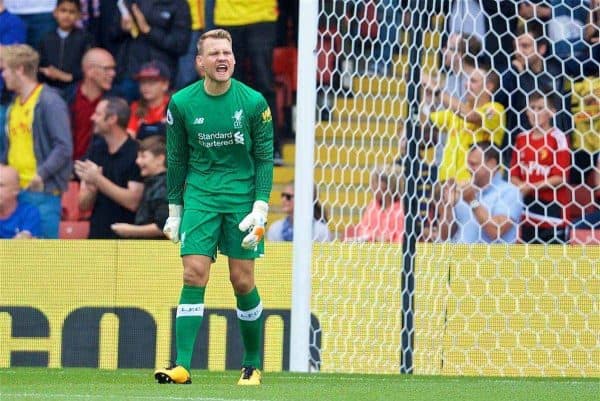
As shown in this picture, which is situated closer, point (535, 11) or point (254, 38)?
point (535, 11)

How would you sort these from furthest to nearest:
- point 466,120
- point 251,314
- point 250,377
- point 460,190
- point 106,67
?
point 106,67, point 466,120, point 460,190, point 251,314, point 250,377

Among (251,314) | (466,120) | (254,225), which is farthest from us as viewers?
(466,120)

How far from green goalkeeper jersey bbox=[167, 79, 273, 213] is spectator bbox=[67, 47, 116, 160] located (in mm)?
4624

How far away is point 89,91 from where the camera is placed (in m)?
11.9

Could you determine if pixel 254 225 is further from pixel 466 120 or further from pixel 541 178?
pixel 541 178

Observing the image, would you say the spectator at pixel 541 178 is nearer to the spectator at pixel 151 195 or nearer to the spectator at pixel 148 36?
the spectator at pixel 151 195

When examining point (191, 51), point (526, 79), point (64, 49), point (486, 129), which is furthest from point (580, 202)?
point (64, 49)

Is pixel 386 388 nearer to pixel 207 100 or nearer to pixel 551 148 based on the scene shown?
pixel 207 100

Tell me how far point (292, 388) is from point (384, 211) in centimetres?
328

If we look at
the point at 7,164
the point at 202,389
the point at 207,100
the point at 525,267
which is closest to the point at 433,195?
the point at 525,267

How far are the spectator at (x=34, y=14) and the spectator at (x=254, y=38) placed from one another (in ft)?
5.47

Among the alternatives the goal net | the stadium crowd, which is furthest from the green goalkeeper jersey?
the stadium crowd

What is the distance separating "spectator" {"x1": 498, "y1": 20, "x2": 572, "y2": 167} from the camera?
9609mm

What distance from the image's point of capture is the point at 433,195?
9.49 meters
